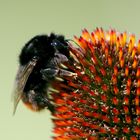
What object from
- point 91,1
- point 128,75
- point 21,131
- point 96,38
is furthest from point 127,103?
point 91,1

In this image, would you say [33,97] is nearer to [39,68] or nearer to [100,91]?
[39,68]

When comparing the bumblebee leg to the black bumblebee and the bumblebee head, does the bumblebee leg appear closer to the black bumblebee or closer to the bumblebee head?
the black bumblebee

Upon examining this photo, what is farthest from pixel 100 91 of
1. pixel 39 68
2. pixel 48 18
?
pixel 48 18

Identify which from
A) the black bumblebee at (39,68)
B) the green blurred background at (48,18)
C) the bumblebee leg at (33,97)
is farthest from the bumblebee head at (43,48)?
the green blurred background at (48,18)

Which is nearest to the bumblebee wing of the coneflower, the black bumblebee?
the black bumblebee

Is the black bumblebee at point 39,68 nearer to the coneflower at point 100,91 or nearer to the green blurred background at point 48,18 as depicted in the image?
the coneflower at point 100,91
